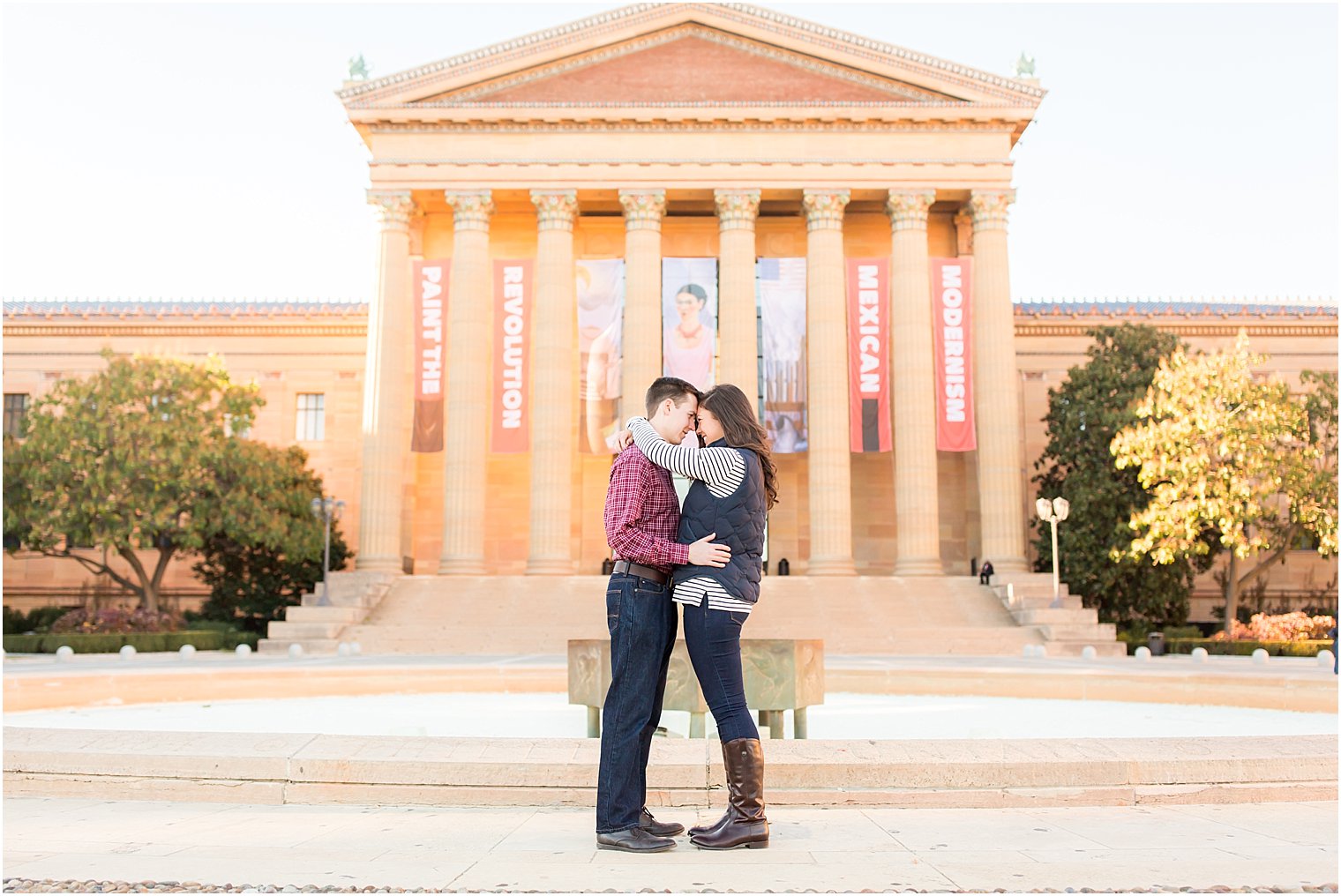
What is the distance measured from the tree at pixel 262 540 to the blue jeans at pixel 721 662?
29081mm

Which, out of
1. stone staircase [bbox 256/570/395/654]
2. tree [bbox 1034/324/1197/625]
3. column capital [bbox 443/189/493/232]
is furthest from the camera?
column capital [bbox 443/189/493/232]

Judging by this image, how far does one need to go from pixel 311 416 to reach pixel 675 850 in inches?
1618

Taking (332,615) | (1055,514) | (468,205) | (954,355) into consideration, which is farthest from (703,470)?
(468,205)

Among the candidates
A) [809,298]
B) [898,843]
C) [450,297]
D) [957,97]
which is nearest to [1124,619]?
[809,298]

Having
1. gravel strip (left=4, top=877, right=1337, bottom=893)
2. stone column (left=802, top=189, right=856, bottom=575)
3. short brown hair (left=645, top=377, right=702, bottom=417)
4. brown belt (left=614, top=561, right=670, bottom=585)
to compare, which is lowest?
gravel strip (left=4, top=877, right=1337, bottom=893)

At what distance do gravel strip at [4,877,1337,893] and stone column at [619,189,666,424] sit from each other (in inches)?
1264

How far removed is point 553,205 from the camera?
1502 inches

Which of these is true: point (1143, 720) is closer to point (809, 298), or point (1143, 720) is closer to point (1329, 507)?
point (1329, 507)

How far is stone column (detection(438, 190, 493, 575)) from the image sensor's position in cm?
3703

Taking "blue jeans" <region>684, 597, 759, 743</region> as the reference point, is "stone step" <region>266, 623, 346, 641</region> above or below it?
below

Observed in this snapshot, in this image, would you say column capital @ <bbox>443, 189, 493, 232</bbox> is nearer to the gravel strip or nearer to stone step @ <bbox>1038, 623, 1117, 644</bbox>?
stone step @ <bbox>1038, 623, 1117, 644</bbox>

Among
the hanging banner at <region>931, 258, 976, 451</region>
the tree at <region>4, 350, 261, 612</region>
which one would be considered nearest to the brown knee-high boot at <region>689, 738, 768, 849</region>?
the tree at <region>4, 350, 261, 612</region>

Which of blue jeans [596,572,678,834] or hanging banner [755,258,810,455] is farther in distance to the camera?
hanging banner [755,258,810,455]

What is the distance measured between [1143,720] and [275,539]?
26.4 m
